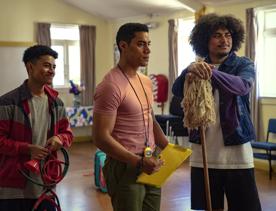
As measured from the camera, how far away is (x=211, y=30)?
2236 mm

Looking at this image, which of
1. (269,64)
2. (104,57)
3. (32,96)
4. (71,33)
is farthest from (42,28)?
(32,96)

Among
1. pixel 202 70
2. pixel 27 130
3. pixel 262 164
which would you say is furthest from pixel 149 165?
pixel 262 164

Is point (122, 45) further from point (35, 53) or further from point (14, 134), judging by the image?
point (14, 134)

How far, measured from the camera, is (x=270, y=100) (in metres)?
6.33

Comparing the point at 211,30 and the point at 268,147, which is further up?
the point at 211,30

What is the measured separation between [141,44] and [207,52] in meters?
0.53

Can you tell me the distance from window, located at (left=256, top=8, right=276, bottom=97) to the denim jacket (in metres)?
4.41

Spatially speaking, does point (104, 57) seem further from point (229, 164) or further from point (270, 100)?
point (229, 164)

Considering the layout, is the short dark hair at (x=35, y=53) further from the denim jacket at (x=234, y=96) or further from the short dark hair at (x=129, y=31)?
the denim jacket at (x=234, y=96)

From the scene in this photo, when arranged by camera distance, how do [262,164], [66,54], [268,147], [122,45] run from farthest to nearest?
[66,54], [262,164], [268,147], [122,45]

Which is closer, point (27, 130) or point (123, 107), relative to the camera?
point (123, 107)

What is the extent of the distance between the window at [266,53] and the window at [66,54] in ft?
13.4

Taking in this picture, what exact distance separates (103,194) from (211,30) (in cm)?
323

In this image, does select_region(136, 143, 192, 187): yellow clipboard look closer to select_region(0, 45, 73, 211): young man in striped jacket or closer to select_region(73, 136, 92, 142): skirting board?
select_region(0, 45, 73, 211): young man in striped jacket
